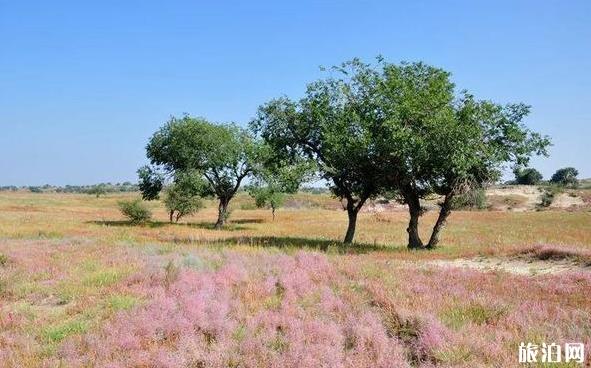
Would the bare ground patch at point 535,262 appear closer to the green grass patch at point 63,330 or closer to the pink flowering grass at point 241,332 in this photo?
the pink flowering grass at point 241,332

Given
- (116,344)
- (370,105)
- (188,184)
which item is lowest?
(116,344)

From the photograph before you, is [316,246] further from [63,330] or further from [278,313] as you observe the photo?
[63,330]

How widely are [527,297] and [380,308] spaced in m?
4.44

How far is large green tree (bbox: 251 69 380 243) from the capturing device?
27016 mm

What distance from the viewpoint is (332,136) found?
88.6ft

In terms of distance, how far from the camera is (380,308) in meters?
11.8

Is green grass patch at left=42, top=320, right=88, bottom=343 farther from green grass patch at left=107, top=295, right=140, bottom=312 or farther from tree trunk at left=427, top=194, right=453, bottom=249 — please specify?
tree trunk at left=427, top=194, right=453, bottom=249

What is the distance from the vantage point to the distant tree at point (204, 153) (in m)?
53.7

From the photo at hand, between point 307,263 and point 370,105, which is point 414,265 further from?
point 370,105

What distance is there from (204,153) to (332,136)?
29307mm

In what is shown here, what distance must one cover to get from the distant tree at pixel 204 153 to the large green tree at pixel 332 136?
21.1m

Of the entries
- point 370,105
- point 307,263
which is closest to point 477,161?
point 370,105

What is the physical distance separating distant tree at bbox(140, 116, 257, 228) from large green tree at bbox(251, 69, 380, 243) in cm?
2111

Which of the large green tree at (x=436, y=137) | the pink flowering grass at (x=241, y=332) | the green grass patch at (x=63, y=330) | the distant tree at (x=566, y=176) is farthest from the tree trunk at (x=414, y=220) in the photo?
the distant tree at (x=566, y=176)
